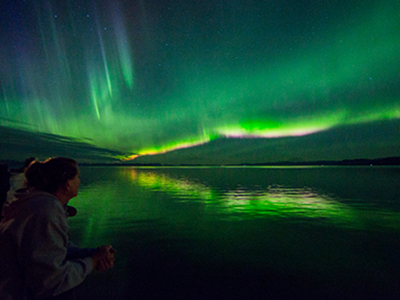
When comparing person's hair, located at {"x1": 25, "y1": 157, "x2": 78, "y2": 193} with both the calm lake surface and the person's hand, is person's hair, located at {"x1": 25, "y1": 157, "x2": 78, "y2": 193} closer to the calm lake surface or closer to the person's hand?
the person's hand

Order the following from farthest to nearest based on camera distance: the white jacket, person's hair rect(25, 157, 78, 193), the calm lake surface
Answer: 1. the calm lake surface
2. person's hair rect(25, 157, 78, 193)
3. the white jacket

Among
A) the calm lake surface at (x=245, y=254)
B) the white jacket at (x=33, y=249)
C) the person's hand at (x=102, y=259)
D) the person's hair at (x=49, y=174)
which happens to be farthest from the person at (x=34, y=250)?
the calm lake surface at (x=245, y=254)

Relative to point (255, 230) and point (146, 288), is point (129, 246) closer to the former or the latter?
point (146, 288)

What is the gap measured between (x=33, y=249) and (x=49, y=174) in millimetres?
819

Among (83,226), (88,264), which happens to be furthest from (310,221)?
(88,264)

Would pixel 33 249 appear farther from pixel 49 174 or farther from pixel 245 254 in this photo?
pixel 245 254

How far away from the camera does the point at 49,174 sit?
262 centimetres

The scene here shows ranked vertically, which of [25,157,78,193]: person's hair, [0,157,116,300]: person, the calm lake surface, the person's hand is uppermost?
[25,157,78,193]: person's hair

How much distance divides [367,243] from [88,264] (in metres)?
A: 10.3

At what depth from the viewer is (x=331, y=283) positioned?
5926 mm

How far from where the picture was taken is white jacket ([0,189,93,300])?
2.11 m

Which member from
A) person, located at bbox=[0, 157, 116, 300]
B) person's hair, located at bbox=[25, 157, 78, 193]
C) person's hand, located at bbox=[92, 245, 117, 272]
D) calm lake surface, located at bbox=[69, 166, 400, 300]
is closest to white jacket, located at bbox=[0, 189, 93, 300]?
person, located at bbox=[0, 157, 116, 300]

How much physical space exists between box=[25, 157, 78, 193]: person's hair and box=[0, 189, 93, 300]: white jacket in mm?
255

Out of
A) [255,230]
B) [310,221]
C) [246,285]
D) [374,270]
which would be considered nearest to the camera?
[246,285]
